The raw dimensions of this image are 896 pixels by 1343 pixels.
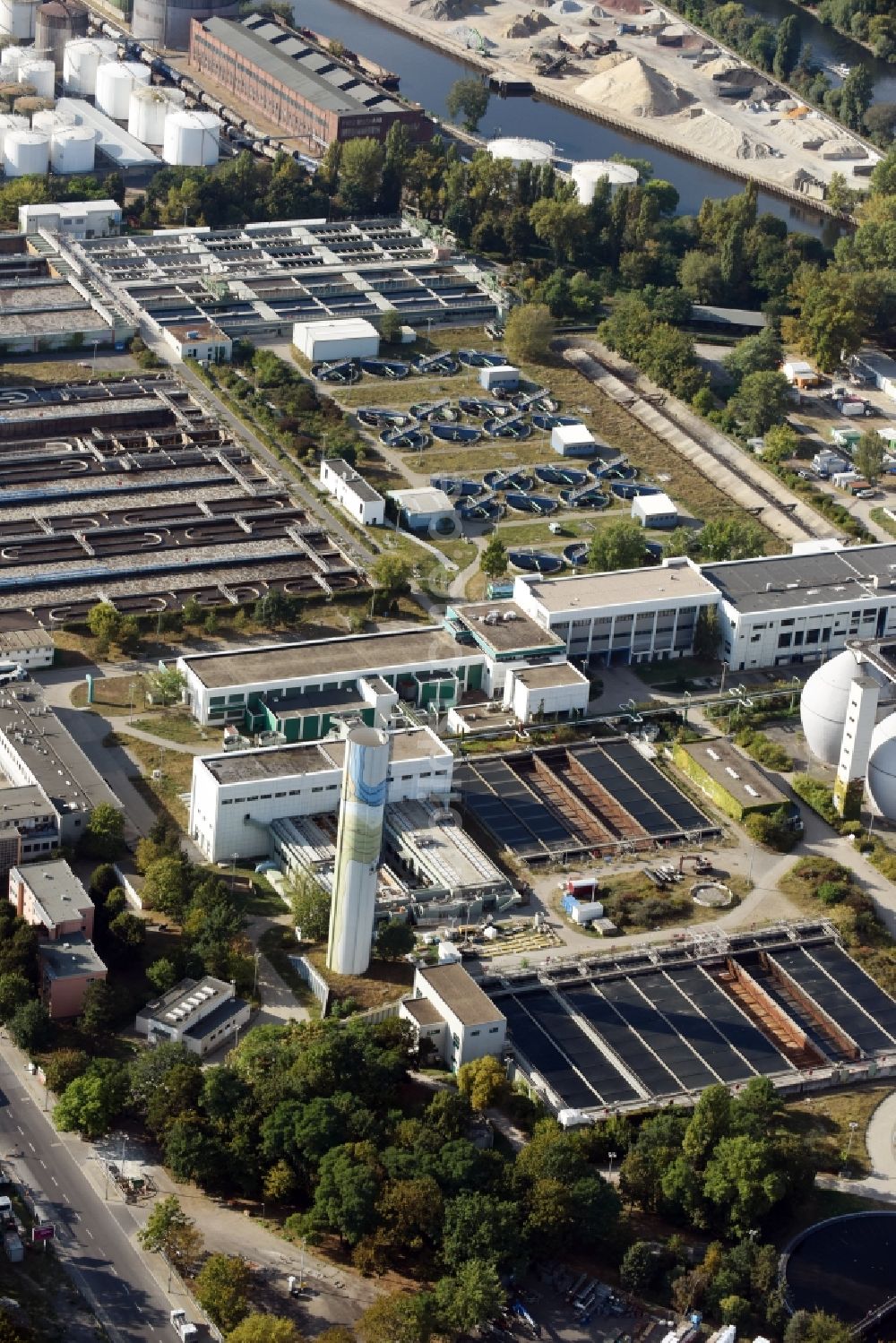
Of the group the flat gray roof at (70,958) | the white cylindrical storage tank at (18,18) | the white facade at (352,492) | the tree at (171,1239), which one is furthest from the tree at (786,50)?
the tree at (171,1239)

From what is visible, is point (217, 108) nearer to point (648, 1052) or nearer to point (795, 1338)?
point (648, 1052)

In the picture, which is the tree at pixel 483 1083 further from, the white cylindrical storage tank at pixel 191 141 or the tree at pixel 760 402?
the white cylindrical storage tank at pixel 191 141

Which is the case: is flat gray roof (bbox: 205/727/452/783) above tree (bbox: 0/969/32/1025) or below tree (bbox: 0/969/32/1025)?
above

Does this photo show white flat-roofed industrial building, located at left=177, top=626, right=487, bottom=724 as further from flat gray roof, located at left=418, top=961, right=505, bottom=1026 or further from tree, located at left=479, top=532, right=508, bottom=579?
flat gray roof, located at left=418, top=961, right=505, bottom=1026

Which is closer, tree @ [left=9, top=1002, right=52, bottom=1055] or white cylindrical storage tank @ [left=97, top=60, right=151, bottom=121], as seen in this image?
tree @ [left=9, top=1002, right=52, bottom=1055]

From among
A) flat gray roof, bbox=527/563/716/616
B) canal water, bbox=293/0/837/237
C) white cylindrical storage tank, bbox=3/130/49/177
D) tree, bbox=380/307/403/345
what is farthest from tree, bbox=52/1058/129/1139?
canal water, bbox=293/0/837/237

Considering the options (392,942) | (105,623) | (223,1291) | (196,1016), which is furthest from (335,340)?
(223,1291)

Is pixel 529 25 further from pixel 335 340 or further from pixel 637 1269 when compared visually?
pixel 637 1269
